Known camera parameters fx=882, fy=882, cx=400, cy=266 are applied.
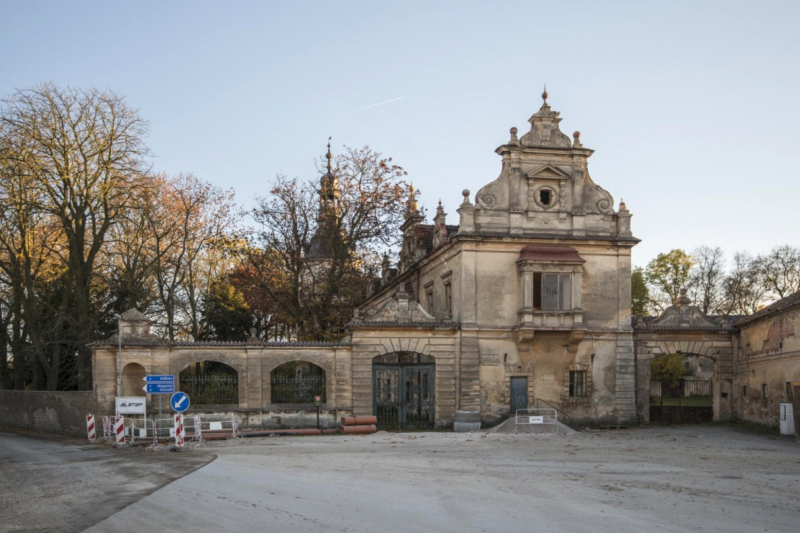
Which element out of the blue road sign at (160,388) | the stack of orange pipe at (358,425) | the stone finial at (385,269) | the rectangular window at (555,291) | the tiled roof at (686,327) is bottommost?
the stack of orange pipe at (358,425)

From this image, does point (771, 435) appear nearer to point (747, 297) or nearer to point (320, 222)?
point (320, 222)

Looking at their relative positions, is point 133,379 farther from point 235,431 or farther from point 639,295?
point 639,295

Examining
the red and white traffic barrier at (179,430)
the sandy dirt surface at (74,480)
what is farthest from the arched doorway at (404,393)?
the sandy dirt surface at (74,480)

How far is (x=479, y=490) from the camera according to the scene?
686 inches

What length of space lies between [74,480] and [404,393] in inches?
718

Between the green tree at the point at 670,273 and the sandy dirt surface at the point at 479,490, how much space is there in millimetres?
40018

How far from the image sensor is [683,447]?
2780 centimetres

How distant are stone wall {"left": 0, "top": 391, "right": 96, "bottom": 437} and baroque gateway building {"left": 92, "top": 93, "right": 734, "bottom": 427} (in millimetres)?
2268

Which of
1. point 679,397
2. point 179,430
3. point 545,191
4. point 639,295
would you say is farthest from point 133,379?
point 639,295

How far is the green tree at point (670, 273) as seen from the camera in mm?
67250

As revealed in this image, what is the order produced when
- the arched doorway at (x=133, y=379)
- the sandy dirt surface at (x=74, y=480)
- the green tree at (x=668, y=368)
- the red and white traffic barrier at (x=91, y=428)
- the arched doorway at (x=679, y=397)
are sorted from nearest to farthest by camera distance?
the sandy dirt surface at (x=74, y=480)
the red and white traffic barrier at (x=91, y=428)
the arched doorway at (x=133, y=379)
the arched doorway at (x=679, y=397)
the green tree at (x=668, y=368)

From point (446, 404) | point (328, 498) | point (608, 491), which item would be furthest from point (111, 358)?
point (608, 491)

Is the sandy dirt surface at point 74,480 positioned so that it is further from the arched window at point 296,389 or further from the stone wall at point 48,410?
the arched window at point 296,389

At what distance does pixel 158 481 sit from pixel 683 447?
55.4ft
